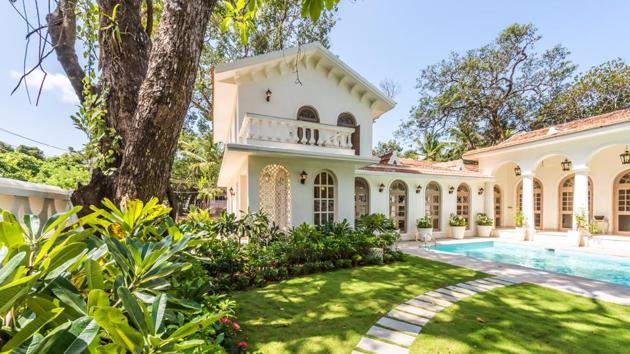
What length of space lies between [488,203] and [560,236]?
375cm

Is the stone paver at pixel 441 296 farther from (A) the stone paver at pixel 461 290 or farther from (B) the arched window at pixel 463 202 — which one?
(B) the arched window at pixel 463 202

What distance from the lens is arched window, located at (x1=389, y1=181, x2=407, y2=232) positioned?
15516mm

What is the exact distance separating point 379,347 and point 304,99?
10061 millimetres

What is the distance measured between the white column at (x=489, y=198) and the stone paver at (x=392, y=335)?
52.0 ft

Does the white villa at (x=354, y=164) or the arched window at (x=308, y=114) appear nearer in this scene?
the white villa at (x=354, y=164)

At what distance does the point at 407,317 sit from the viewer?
5.29 m

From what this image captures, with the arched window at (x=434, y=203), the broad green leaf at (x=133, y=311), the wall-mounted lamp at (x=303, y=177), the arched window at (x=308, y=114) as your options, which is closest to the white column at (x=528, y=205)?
the arched window at (x=434, y=203)

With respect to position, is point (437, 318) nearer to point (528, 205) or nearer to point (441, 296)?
point (441, 296)

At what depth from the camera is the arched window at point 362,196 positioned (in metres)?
14.7

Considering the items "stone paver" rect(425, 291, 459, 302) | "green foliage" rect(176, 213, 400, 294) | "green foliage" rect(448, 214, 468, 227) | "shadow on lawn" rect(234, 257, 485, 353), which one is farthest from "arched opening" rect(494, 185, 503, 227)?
"stone paver" rect(425, 291, 459, 302)

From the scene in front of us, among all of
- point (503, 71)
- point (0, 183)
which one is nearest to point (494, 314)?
point (0, 183)

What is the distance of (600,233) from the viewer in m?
15.5

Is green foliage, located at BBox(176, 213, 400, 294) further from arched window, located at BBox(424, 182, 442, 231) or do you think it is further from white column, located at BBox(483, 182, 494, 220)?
white column, located at BBox(483, 182, 494, 220)

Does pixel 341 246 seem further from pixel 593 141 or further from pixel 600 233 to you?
pixel 600 233
